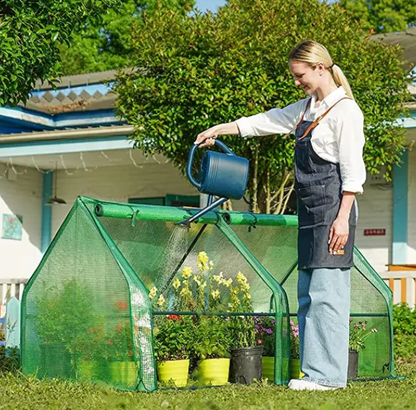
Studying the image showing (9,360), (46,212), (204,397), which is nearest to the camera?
(204,397)

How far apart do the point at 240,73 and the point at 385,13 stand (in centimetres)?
1701

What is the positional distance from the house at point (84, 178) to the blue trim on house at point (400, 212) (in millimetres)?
14

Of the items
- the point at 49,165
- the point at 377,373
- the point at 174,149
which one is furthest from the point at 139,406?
the point at 49,165

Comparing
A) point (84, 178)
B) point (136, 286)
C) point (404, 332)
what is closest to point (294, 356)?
point (136, 286)

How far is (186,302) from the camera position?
5820 mm

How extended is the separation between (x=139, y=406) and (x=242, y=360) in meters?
1.74

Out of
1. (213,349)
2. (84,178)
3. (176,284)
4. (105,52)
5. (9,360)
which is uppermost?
(105,52)

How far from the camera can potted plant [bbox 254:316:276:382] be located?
5881 millimetres

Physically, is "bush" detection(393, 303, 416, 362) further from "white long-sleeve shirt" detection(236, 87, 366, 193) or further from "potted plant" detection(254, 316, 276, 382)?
"white long-sleeve shirt" detection(236, 87, 366, 193)

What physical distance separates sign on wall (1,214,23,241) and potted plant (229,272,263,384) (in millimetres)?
10202

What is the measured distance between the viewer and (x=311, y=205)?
5016 mm

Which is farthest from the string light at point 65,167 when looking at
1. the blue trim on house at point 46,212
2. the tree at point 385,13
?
the tree at point 385,13

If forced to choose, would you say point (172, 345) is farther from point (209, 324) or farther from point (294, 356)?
point (294, 356)

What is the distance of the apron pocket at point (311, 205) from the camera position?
195 inches
